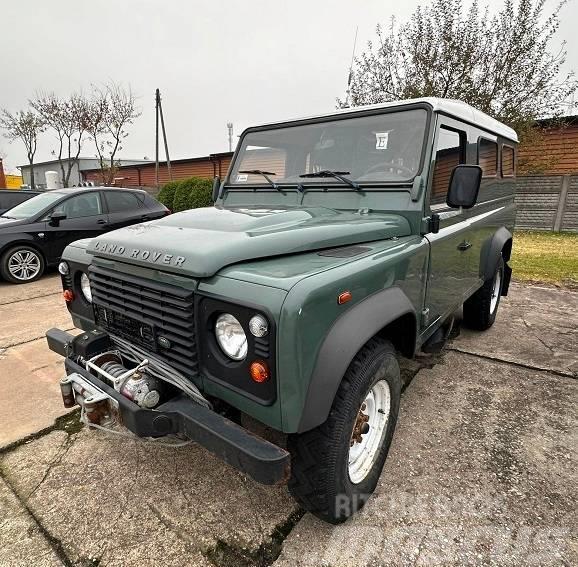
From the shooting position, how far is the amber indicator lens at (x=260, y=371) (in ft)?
4.90

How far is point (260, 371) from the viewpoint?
1.51m

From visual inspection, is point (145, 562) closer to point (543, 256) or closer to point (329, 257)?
point (329, 257)

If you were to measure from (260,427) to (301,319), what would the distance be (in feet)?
4.59

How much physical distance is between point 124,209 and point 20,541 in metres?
6.69

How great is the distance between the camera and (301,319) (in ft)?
4.74

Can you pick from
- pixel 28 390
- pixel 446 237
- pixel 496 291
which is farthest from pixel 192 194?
pixel 446 237

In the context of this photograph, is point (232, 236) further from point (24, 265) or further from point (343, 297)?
point (24, 265)

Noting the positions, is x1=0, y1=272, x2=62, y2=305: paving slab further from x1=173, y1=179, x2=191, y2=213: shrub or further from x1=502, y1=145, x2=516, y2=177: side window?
x1=173, y1=179, x2=191, y2=213: shrub

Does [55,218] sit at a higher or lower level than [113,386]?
higher

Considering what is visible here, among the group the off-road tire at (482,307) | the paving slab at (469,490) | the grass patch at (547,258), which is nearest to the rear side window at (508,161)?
the off-road tire at (482,307)

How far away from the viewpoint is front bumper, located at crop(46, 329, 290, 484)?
1.47 metres

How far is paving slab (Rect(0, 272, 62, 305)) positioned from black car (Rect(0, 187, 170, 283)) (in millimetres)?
182

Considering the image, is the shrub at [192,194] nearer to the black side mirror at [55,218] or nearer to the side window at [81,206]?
the side window at [81,206]

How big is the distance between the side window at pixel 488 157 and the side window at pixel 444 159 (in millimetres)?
510
